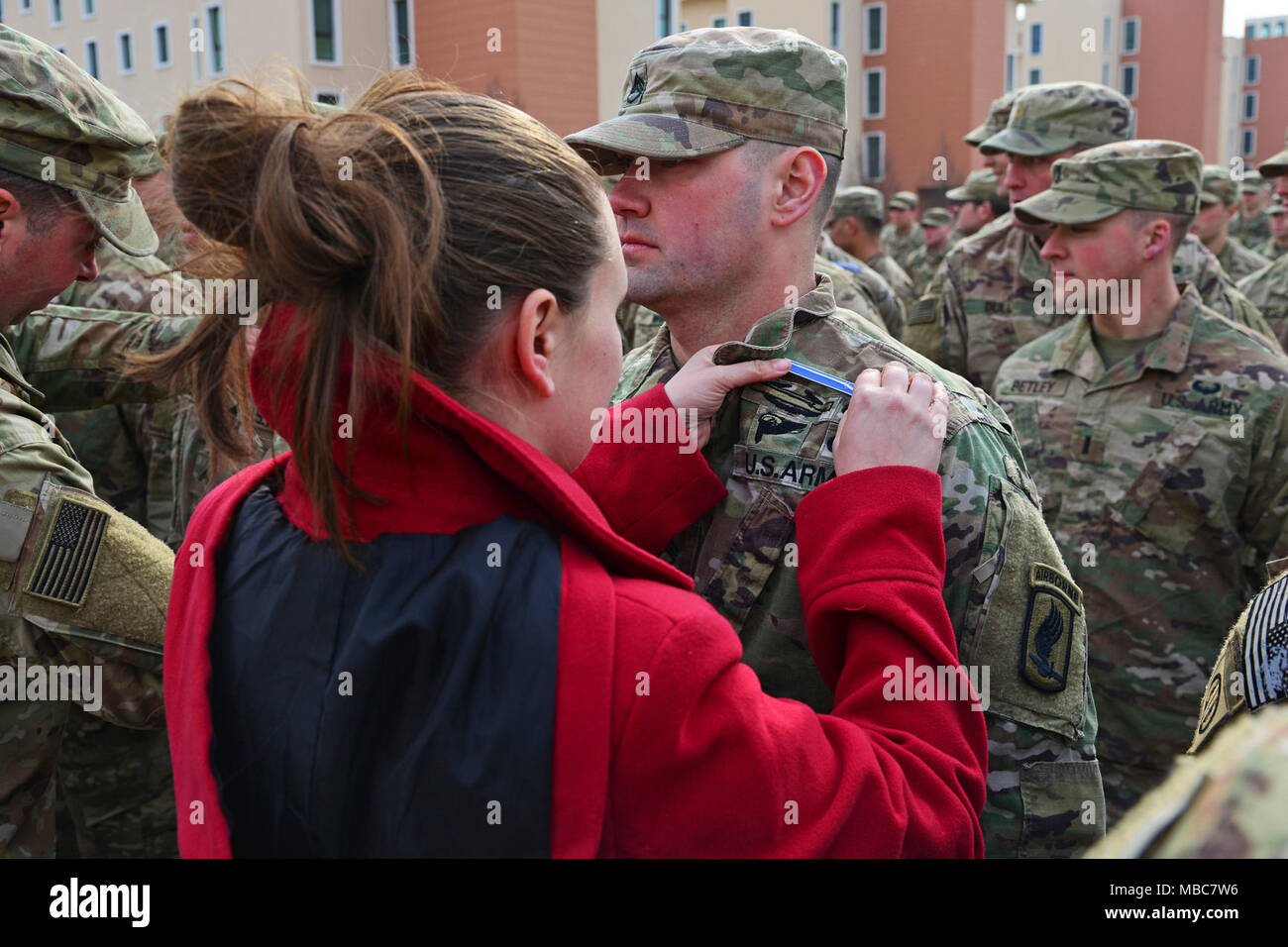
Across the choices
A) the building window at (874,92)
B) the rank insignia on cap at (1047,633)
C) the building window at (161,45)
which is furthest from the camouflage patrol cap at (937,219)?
the building window at (874,92)

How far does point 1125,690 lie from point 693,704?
9.73 ft

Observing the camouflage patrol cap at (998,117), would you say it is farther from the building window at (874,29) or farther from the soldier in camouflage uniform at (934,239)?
the building window at (874,29)

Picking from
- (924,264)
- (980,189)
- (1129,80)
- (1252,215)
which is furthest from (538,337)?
(1129,80)

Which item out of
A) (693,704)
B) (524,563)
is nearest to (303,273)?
(524,563)

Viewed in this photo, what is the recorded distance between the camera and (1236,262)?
9.24 m

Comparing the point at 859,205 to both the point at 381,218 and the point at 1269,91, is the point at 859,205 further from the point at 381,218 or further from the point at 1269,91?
the point at 1269,91

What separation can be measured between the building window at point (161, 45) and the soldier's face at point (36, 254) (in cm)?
A: 2998

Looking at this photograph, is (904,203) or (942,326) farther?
(904,203)

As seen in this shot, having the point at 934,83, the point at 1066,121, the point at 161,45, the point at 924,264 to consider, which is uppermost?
the point at 161,45

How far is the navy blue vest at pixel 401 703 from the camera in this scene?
4.08 feet

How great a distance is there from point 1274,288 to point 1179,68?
42509 mm

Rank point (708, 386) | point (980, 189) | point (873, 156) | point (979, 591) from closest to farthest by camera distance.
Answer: point (979, 591)
point (708, 386)
point (980, 189)
point (873, 156)

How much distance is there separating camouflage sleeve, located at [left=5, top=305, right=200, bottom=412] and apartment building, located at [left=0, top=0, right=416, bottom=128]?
15.5 m

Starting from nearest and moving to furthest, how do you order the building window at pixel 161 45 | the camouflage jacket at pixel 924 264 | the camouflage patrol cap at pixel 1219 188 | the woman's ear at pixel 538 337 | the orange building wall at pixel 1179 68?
the woman's ear at pixel 538 337 < the camouflage patrol cap at pixel 1219 188 < the camouflage jacket at pixel 924 264 < the building window at pixel 161 45 < the orange building wall at pixel 1179 68
